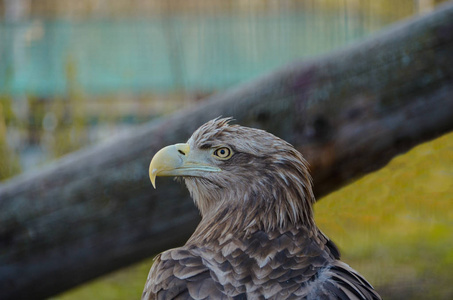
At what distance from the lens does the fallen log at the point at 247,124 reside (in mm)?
2967

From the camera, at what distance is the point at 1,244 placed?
3334 mm

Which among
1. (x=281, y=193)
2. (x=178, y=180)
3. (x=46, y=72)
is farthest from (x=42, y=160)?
(x=281, y=193)

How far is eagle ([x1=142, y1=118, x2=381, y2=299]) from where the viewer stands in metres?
2.08

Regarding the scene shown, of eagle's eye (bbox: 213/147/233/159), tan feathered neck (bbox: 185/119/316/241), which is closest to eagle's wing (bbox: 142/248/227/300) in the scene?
tan feathered neck (bbox: 185/119/316/241)

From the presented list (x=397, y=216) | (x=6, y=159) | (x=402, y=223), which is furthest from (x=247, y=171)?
(x=6, y=159)

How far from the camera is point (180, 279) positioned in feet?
6.91

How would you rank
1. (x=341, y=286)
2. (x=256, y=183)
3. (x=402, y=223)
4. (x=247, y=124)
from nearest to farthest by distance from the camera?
(x=341, y=286) → (x=256, y=183) → (x=247, y=124) → (x=402, y=223)

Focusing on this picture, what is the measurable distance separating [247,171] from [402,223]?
1707 millimetres

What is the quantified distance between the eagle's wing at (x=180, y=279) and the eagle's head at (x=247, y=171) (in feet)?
1.01

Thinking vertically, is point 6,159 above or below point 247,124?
below

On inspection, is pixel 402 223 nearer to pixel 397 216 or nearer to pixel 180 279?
pixel 397 216

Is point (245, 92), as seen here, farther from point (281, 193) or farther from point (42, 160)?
point (42, 160)

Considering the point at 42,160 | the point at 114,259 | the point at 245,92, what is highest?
the point at 245,92

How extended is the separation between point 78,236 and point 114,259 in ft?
0.69
